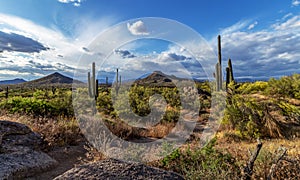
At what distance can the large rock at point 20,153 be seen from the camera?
3828 millimetres

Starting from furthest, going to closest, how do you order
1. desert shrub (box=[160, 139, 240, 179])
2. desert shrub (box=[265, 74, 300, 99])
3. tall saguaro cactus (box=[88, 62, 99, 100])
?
tall saguaro cactus (box=[88, 62, 99, 100]) < desert shrub (box=[265, 74, 300, 99]) < desert shrub (box=[160, 139, 240, 179])

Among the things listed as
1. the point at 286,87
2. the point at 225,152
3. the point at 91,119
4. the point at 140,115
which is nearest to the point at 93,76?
the point at 140,115

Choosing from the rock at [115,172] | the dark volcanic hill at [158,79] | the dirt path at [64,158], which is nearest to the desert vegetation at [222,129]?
the dirt path at [64,158]

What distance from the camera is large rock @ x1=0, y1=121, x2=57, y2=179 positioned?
3828mm

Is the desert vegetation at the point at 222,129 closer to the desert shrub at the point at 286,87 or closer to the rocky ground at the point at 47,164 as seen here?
the desert shrub at the point at 286,87

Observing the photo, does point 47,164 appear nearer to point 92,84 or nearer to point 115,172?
point 115,172

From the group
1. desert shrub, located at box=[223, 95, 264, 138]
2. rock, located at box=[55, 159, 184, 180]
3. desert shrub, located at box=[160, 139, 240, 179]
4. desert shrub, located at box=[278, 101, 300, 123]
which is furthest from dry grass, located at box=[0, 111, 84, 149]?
desert shrub, located at box=[278, 101, 300, 123]

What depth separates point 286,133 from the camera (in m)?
7.06

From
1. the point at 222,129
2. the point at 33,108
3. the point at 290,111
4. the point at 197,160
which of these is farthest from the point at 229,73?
the point at 197,160

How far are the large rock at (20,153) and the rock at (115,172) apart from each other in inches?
46.4

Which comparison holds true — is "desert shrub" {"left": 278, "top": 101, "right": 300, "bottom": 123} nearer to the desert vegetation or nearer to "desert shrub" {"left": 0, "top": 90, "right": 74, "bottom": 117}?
the desert vegetation

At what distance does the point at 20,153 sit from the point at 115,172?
87.4 inches

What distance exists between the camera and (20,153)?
172 inches

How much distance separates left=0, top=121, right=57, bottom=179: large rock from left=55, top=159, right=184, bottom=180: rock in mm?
1180
